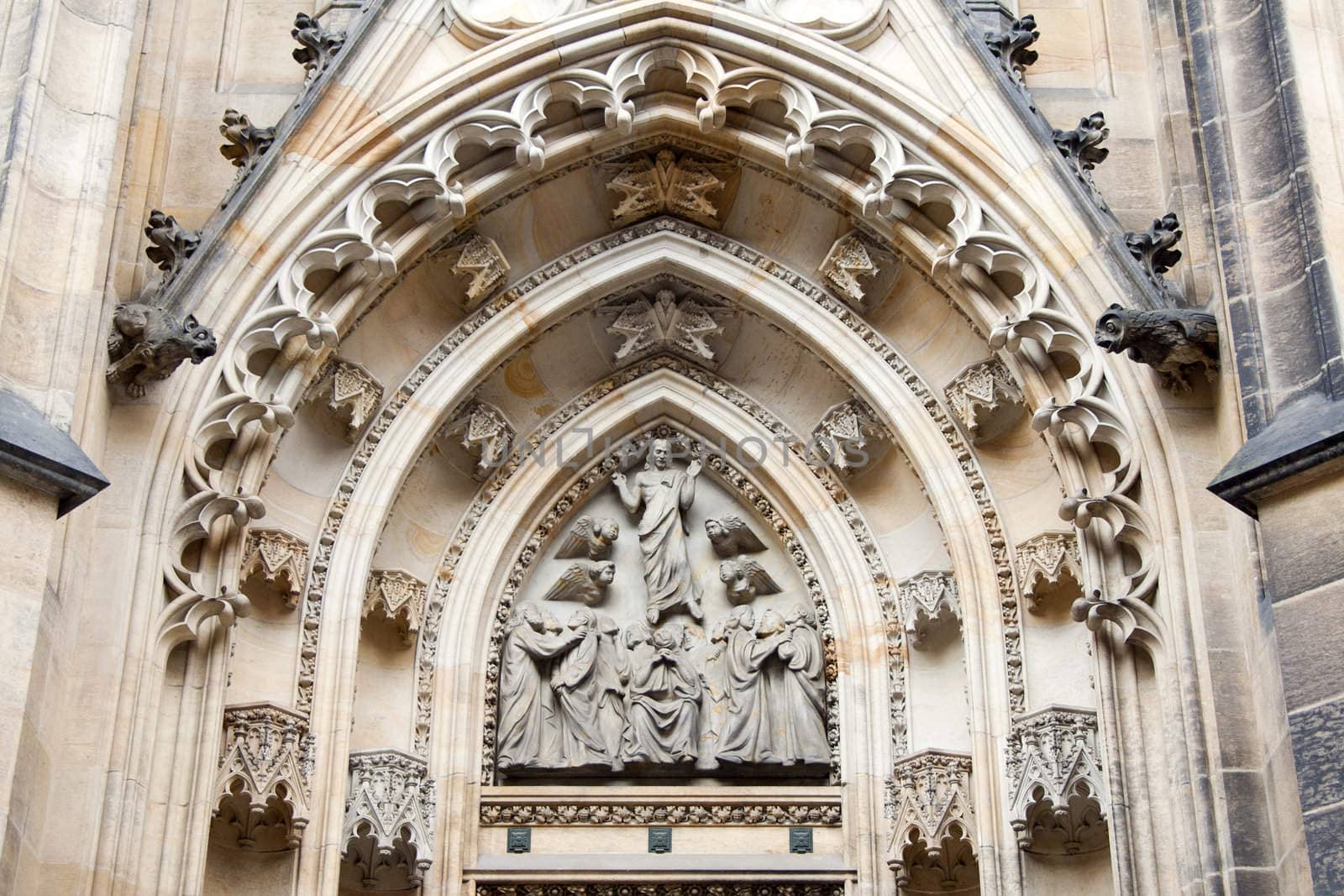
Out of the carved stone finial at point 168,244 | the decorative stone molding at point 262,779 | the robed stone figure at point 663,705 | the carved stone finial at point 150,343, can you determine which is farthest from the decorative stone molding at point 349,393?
the robed stone figure at point 663,705

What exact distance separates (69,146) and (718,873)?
4.55m

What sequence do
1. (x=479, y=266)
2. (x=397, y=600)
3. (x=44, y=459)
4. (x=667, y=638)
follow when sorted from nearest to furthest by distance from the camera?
(x=44, y=459) < (x=397, y=600) < (x=667, y=638) < (x=479, y=266)

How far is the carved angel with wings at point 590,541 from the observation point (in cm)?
1176

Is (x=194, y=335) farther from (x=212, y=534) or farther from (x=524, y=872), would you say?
(x=524, y=872)

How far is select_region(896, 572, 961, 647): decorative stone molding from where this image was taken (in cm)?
1107

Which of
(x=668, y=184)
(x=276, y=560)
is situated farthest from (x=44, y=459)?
(x=668, y=184)

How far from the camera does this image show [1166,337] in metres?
9.91

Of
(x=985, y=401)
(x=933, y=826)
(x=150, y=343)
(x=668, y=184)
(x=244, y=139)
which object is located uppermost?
(x=668, y=184)

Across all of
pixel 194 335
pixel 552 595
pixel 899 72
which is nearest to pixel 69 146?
pixel 194 335

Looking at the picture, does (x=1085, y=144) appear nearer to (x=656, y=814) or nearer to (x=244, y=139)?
(x=656, y=814)

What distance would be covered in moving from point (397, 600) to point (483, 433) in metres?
1.08

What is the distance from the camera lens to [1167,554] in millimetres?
9844

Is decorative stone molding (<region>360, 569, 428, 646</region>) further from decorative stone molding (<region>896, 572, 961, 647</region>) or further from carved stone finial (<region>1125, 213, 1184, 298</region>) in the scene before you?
carved stone finial (<region>1125, 213, 1184, 298</region>)

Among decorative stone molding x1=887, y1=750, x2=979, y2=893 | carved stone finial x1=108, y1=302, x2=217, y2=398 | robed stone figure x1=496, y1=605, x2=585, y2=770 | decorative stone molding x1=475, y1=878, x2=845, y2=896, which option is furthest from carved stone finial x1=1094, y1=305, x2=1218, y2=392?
carved stone finial x1=108, y1=302, x2=217, y2=398
